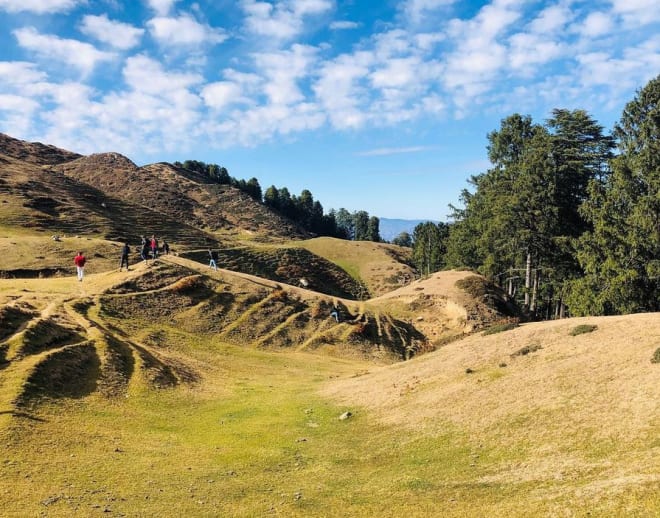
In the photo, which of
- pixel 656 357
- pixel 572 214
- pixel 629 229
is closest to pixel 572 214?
pixel 572 214

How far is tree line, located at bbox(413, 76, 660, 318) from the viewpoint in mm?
40562

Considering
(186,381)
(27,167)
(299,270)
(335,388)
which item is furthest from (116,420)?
(27,167)

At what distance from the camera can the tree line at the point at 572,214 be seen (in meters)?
40.6

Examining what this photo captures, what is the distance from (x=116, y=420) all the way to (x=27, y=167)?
410 feet

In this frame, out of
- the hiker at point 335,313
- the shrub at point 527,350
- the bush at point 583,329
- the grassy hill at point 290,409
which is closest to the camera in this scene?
the grassy hill at point 290,409

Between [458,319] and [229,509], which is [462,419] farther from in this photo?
[458,319]

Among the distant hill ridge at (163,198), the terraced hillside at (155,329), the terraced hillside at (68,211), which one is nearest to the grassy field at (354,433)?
the terraced hillside at (155,329)

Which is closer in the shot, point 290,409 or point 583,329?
point 290,409

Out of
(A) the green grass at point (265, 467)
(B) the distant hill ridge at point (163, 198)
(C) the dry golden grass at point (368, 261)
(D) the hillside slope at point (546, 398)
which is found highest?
(B) the distant hill ridge at point (163, 198)

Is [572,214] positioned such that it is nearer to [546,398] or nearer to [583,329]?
[583,329]

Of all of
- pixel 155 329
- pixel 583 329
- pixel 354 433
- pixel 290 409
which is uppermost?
pixel 583 329

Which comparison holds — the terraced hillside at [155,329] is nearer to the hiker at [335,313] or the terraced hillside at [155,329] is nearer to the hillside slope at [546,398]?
the hiker at [335,313]

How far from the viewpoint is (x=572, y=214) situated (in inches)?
2341

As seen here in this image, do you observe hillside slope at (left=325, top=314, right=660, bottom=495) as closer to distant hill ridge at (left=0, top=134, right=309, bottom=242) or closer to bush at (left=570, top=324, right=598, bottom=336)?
bush at (left=570, top=324, right=598, bottom=336)
